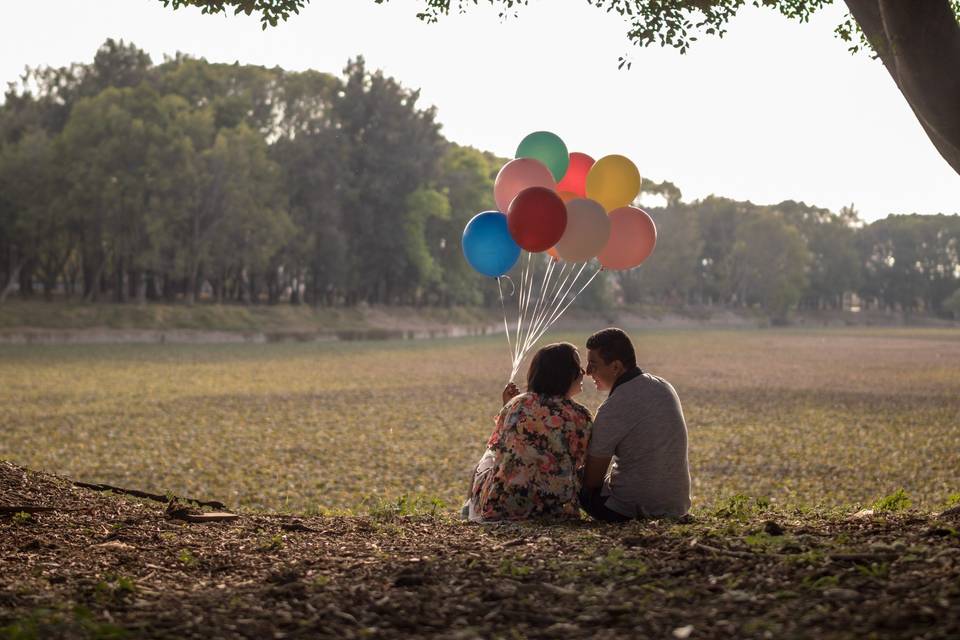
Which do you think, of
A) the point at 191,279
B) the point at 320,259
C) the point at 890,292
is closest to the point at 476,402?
the point at 191,279

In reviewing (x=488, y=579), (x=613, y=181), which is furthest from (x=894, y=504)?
(x=488, y=579)

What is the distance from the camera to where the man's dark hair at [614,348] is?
23.7 ft

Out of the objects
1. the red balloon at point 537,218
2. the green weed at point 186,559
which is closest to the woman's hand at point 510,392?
the red balloon at point 537,218

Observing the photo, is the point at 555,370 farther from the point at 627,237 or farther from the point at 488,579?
the point at 627,237

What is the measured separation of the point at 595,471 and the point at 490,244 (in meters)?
2.92

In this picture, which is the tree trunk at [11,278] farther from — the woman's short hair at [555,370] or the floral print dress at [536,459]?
the woman's short hair at [555,370]

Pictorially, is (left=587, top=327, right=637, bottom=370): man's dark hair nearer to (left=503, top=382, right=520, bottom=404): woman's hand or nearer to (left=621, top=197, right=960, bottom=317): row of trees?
(left=503, top=382, right=520, bottom=404): woman's hand

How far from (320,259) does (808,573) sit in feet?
194

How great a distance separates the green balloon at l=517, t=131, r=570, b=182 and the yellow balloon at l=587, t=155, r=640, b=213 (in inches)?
13.3

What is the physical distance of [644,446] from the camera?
23.9 feet

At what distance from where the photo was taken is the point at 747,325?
114 meters

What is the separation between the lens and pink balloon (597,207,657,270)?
32.0 ft

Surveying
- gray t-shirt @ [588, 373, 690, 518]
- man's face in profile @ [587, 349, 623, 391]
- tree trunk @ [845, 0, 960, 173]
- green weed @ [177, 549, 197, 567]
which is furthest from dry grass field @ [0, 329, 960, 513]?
tree trunk @ [845, 0, 960, 173]

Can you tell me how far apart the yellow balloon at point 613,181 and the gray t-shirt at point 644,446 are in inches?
110
